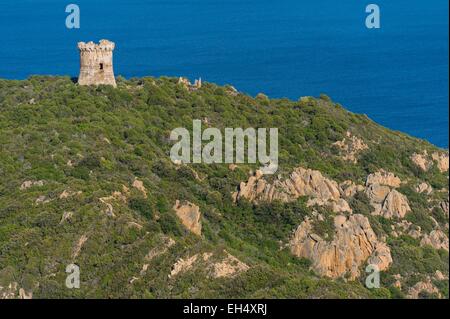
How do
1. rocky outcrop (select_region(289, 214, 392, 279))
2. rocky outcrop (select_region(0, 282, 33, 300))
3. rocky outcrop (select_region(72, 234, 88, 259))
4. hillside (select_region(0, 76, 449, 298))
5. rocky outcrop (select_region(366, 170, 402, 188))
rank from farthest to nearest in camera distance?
rocky outcrop (select_region(366, 170, 402, 188)) < rocky outcrop (select_region(289, 214, 392, 279)) < rocky outcrop (select_region(72, 234, 88, 259)) < hillside (select_region(0, 76, 449, 298)) < rocky outcrop (select_region(0, 282, 33, 300))

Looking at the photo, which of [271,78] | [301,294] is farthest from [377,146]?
[271,78]

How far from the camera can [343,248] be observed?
223ft

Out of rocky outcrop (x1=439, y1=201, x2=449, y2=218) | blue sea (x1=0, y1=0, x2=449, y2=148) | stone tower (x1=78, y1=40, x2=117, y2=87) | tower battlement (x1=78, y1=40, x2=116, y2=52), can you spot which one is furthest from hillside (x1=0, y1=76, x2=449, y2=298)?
blue sea (x1=0, y1=0, x2=449, y2=148)

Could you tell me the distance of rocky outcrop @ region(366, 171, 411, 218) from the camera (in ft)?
248

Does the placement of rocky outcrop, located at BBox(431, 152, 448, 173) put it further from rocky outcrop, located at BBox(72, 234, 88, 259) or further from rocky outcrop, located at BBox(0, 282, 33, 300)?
rocky outcrop, located at BBox(0, 282, 33, 300)

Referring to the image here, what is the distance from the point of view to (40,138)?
244ft

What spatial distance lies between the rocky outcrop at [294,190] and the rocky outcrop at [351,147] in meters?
7.09

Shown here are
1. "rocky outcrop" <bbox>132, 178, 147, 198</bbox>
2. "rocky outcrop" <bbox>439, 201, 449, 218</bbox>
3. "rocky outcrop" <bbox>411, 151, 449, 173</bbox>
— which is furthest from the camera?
"rocky outcrop" <bbox>411, 151, 449, 173</bbox>

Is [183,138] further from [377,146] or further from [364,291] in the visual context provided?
[364,291]

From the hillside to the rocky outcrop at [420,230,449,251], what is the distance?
0.09 meters

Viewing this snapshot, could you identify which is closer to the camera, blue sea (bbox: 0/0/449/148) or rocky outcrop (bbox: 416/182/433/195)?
rocky outcrop (bbox: 416/182/433/195)

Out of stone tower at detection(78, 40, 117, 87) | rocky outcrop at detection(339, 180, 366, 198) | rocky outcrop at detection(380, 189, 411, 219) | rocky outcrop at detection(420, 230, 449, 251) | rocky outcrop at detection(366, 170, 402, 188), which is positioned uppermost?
stone tower at detection(78, 40, 117, 87)

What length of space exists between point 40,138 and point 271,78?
3512 inches

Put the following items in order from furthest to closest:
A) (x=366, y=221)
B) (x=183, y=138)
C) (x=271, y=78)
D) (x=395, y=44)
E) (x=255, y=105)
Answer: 1. (x=395, y=44)
2. (x=271, y=78)
3. (x=255, y=105)
4. (x=183, y=138)
5. (x=366, y=221)
